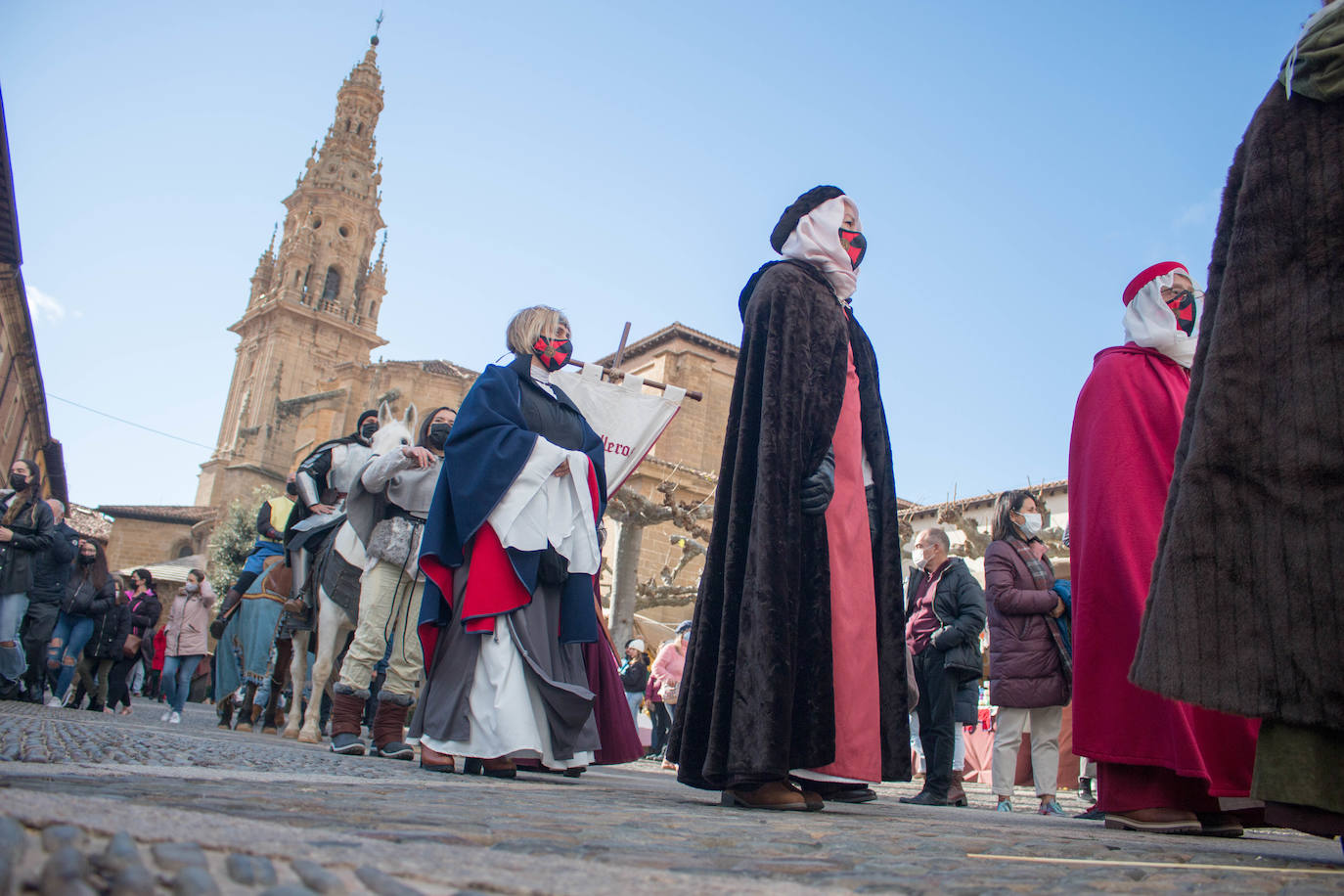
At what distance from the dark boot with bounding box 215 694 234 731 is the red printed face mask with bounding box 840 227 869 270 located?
814 cm

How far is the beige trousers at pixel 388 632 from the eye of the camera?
5.46 meters

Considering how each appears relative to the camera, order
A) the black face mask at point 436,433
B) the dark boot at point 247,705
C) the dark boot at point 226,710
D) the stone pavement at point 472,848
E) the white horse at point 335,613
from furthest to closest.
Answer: the dark boot at point 226,710, the dark boot at point 247,705, the white horse at point 335,613, the black face mask at point 436,433, the stone pavement at point 472,848

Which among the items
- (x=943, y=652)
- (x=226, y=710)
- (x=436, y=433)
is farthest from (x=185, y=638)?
(x=943, y=652)

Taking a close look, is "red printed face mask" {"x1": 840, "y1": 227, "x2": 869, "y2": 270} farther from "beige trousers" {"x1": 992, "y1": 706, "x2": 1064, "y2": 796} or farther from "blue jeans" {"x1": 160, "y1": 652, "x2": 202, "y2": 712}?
"blue jeans" {"x1": 160, "y1": 652, "x2": 202, "y2": 712}

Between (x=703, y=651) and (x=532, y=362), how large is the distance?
82.9 inches

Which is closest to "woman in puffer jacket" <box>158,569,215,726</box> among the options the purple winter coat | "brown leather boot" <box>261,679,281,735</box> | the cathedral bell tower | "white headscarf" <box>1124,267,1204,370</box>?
"brown leather boot" <box>261,679,281,735</box>

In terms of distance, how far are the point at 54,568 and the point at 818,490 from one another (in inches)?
334

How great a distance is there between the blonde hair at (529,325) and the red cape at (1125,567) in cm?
263

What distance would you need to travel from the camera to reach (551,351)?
205 inches

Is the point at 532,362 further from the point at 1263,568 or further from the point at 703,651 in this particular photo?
the point at 1263,568

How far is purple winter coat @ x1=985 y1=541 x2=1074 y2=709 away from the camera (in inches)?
235

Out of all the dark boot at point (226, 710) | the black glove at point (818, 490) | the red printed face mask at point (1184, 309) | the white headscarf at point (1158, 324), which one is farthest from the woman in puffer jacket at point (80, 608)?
the red printed face mask at point (1184, 309)

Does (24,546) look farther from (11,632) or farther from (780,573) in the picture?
(780,573)

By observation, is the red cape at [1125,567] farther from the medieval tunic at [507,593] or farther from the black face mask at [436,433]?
the black face mask at [436,433]
